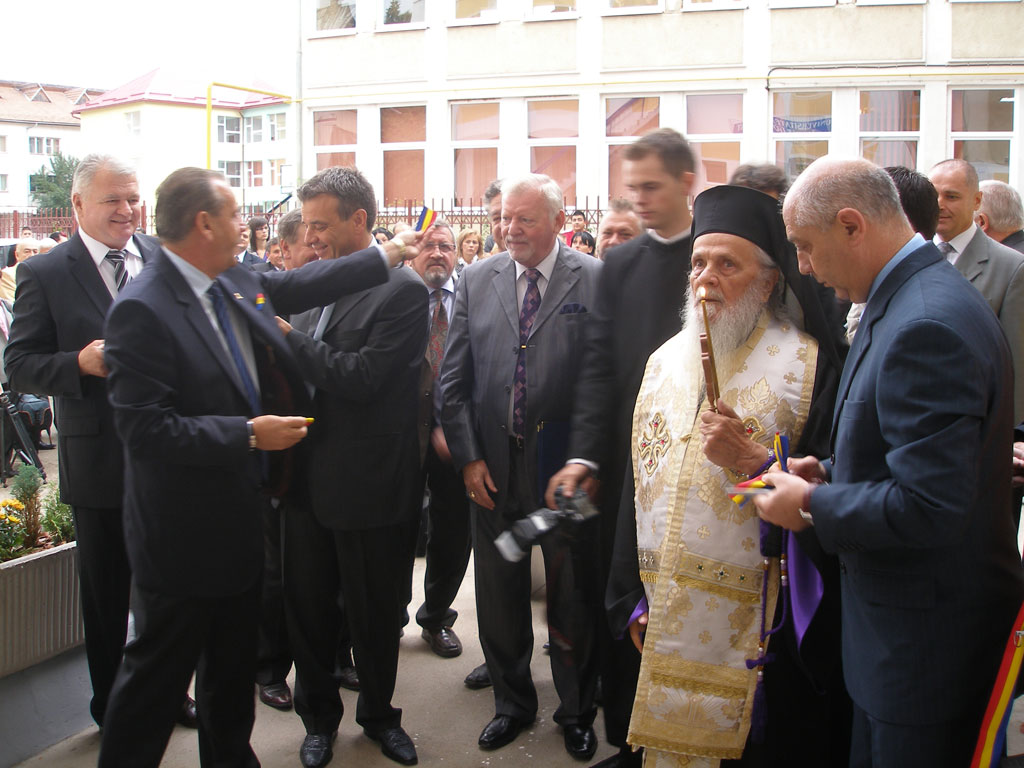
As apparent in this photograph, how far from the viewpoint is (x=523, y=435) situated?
144 inches

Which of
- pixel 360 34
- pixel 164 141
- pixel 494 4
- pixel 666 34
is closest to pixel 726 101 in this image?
pixel 666 34

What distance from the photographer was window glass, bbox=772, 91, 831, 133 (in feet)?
55.5

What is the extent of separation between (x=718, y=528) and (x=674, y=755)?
702 millimetres

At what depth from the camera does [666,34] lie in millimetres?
17109

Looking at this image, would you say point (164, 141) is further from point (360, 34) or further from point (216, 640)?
point (216, 640)

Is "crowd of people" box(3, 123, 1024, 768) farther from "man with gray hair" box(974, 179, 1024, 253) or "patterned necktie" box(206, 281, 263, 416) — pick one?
"man with gray hair" box(974, 179, 1024, 253)

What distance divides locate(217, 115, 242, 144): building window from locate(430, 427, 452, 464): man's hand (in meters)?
66.0

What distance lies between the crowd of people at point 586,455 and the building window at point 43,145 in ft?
272

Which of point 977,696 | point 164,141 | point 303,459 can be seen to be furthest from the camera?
point 164,141

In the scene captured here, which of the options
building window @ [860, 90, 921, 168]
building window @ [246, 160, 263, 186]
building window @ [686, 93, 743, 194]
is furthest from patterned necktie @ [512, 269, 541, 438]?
building window @ [246, 160, 263, 186]

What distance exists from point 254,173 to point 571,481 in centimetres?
6466

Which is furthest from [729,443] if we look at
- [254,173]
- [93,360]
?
[254,173]

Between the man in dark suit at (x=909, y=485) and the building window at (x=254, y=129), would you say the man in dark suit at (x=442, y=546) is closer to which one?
the man in dark suit at (x=909, y=485)

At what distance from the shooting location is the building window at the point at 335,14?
19.2 metres
